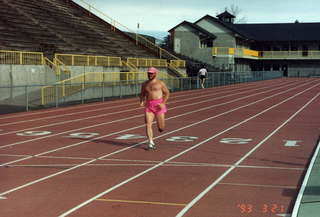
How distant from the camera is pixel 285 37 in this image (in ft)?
290

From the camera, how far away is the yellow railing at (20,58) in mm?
26164

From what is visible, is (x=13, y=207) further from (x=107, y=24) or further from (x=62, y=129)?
(x=107, y=24)

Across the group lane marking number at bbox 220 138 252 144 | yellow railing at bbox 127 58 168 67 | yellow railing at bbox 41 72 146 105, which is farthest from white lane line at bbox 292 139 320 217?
yellow railing at bbox 127 58 168 67

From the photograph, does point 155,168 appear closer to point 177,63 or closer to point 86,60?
point 86,60

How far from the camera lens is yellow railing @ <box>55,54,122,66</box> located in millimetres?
31547

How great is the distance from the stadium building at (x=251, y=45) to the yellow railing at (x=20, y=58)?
138 feet

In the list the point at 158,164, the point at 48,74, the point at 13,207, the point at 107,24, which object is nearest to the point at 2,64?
the point at 48,74

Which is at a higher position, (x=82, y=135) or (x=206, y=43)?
(x=206, y=43)

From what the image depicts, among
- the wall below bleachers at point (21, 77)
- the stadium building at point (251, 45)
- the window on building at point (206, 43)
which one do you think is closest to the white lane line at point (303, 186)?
the wall below bleachers at point (21, 77)

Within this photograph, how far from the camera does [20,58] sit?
26344 mm

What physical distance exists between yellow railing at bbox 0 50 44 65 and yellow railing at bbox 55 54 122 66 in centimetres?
205

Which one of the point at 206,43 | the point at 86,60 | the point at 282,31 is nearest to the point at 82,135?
the point at 86,60

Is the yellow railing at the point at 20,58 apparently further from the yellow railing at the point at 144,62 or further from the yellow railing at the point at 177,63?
the yellow railing at the point at 177,63

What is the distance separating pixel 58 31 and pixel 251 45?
55825 millimetres
